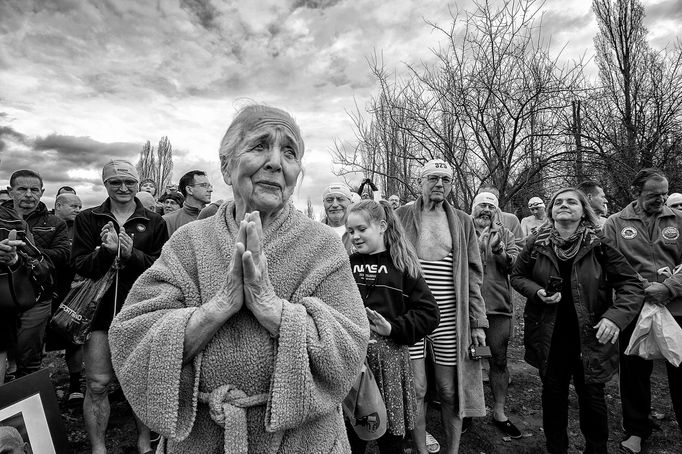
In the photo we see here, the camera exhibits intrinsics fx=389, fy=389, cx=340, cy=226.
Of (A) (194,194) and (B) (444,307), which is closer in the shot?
(B) (444,307)

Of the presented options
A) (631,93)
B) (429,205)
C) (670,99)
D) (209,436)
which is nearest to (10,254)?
(209,436)

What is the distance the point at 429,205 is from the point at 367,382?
1.77m

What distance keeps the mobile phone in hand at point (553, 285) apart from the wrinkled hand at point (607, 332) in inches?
14.8

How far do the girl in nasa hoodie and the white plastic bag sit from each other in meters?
2.09

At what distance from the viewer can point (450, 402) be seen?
10.1 feet

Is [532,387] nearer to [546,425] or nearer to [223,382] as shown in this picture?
[546,425]

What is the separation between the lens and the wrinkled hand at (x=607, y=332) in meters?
2.84

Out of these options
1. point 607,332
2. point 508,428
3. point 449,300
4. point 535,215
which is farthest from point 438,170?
point 535,215

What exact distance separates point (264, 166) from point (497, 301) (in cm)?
346

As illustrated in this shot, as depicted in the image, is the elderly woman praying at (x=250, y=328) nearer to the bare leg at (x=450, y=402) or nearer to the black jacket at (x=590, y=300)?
the bare leg at (x=450, y=402)

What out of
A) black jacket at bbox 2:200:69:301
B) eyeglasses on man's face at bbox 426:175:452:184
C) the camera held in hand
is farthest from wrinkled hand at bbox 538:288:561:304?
black jacket at bbox 2:200:69:301

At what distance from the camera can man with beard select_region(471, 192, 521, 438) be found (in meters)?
3.96

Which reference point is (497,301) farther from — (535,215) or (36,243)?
(36,243)

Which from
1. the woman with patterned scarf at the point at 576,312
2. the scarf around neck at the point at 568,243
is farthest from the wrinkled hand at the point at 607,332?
the scarf around neck at the point at 568,243
